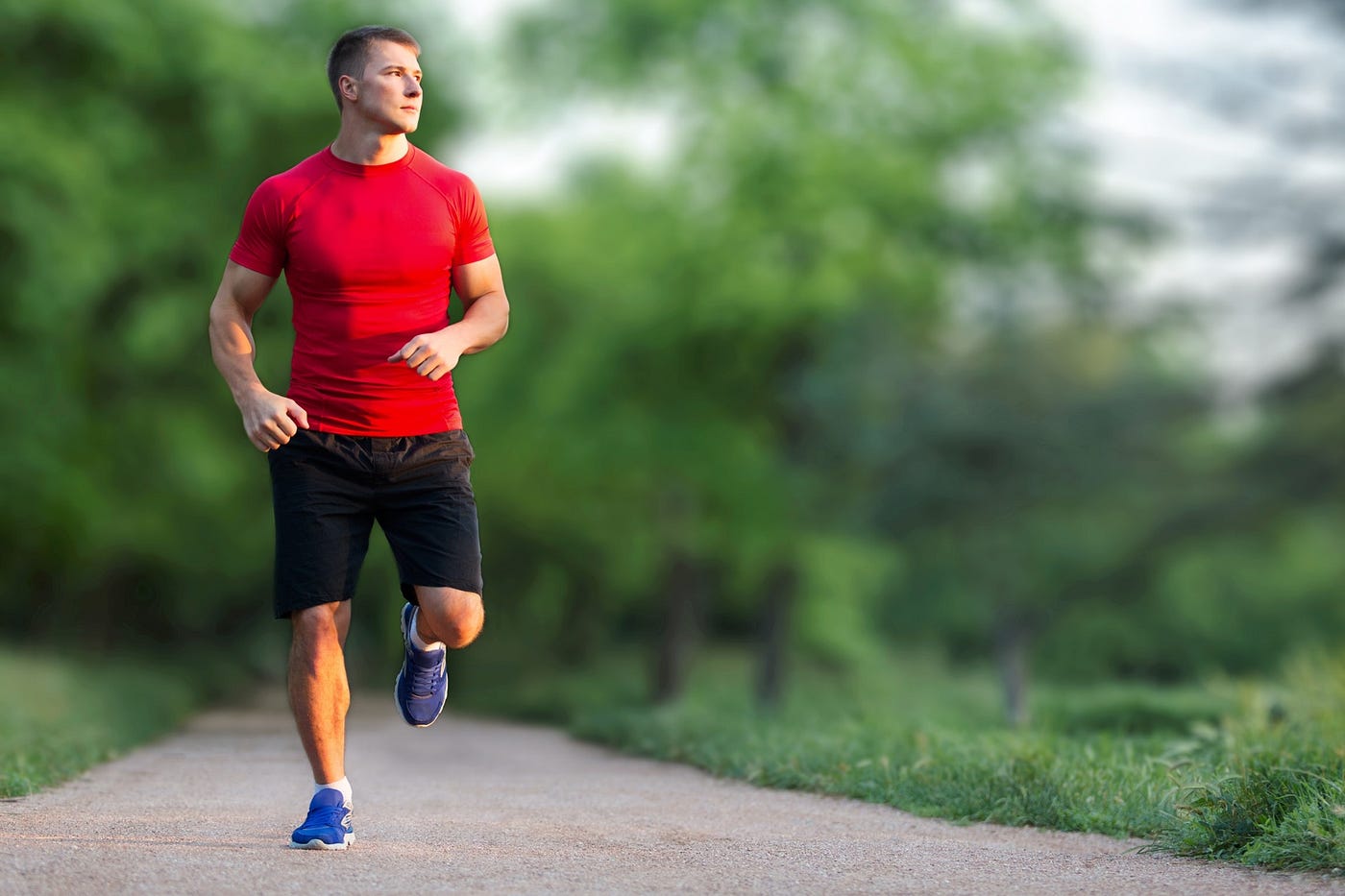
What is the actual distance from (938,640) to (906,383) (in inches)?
888

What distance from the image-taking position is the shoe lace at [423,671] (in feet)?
18.1

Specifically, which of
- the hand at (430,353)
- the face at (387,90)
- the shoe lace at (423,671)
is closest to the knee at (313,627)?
the shoe lace at (423,671)

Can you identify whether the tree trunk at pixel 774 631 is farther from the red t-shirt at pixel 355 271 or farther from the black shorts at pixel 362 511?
the red t-shirt at pixel 355 271

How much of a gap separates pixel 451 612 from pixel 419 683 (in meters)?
0.43

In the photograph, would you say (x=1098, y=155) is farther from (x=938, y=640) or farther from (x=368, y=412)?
(x=938, y=640)

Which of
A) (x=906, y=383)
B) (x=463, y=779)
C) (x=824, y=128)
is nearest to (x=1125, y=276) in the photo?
(x=906, y=383)

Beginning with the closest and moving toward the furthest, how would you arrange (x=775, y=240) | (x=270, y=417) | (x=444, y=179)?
(x=270, y=417) < (x=444, y=179) < (x=775, y=240)

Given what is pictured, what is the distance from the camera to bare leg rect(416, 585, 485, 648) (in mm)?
5207

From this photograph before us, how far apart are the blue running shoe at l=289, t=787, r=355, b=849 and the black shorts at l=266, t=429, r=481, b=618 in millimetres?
604

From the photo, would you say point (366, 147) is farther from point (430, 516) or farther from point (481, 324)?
point (430, 516)

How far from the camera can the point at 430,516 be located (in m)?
5.23

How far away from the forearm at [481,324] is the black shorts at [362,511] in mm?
328

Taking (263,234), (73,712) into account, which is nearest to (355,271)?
(263,234)

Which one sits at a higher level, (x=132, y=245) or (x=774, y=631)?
(x=132, y=245)
